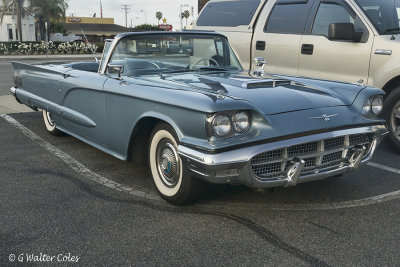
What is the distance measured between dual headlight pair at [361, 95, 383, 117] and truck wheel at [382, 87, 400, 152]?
1.44 meters

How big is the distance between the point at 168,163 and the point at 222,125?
0.71m

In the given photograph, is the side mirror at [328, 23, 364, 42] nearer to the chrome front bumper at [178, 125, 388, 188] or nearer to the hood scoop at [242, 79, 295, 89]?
the hood scoop at [242, 79, 295, 89]

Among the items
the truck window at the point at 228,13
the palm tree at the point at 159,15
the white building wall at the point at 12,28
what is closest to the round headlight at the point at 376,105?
the truck window at the point at 228,13

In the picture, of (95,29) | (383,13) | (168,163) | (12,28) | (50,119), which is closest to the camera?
(168,163)

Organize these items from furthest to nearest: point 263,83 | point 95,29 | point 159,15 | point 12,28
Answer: point 159,15 → point 95,29 → point 12,28 → point 263,83

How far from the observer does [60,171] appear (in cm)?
434

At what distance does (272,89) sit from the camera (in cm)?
341

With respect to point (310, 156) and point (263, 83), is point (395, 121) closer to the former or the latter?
point (263, 83)

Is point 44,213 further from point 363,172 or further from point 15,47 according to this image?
point 15,47

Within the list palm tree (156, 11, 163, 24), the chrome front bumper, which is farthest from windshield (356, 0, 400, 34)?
palm tree (156, 11, 163, 24)

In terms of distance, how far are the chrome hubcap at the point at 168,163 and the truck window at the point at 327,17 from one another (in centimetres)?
320

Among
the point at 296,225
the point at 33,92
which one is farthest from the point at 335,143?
the point at 33,92

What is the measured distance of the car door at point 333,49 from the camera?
5.19m

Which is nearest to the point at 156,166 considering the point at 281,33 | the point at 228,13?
the point at 281,33
